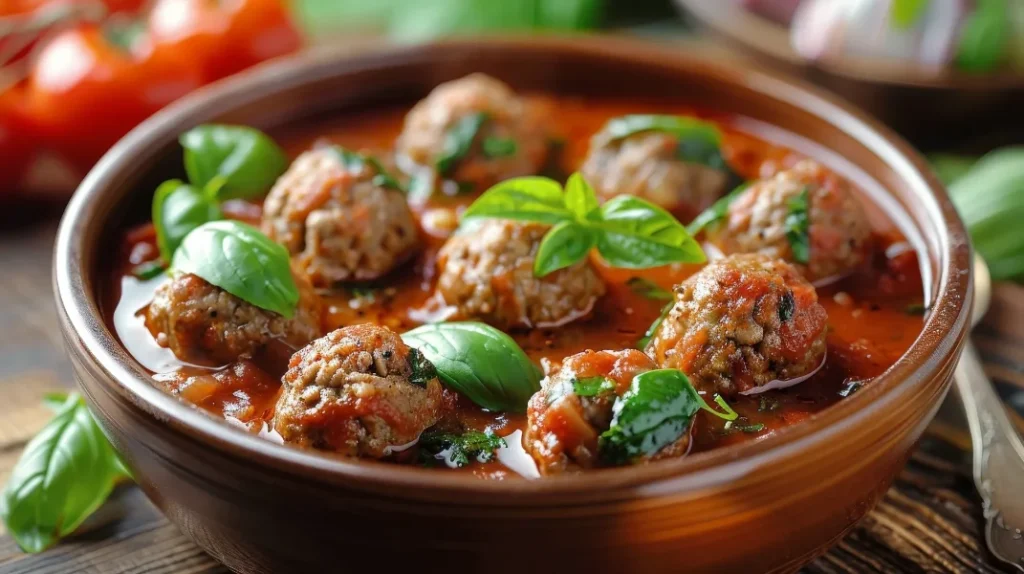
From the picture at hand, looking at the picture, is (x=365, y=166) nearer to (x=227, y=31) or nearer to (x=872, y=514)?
(x=872, y=514)

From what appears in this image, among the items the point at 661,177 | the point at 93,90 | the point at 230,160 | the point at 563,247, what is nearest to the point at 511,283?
the point at 563,247

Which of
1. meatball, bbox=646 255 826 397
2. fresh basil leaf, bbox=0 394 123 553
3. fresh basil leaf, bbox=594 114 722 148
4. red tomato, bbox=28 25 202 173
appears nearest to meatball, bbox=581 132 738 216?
fresh basil leaf, bbox=594 114 722 148

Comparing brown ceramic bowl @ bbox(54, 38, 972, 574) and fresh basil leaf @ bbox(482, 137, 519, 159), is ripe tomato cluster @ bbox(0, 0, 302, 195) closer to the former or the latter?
brown ceramic bowl @ bbox(54, 38, 972, 574)

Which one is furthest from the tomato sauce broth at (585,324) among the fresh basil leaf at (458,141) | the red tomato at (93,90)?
the red tomato at (93,90)

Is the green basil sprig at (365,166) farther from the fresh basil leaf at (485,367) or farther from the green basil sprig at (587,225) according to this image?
the fresh basil leaf at (485,367)

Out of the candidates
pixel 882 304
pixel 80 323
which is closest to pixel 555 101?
pixel 882 304

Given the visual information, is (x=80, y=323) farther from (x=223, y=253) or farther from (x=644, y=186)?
(x=644, y=186)
